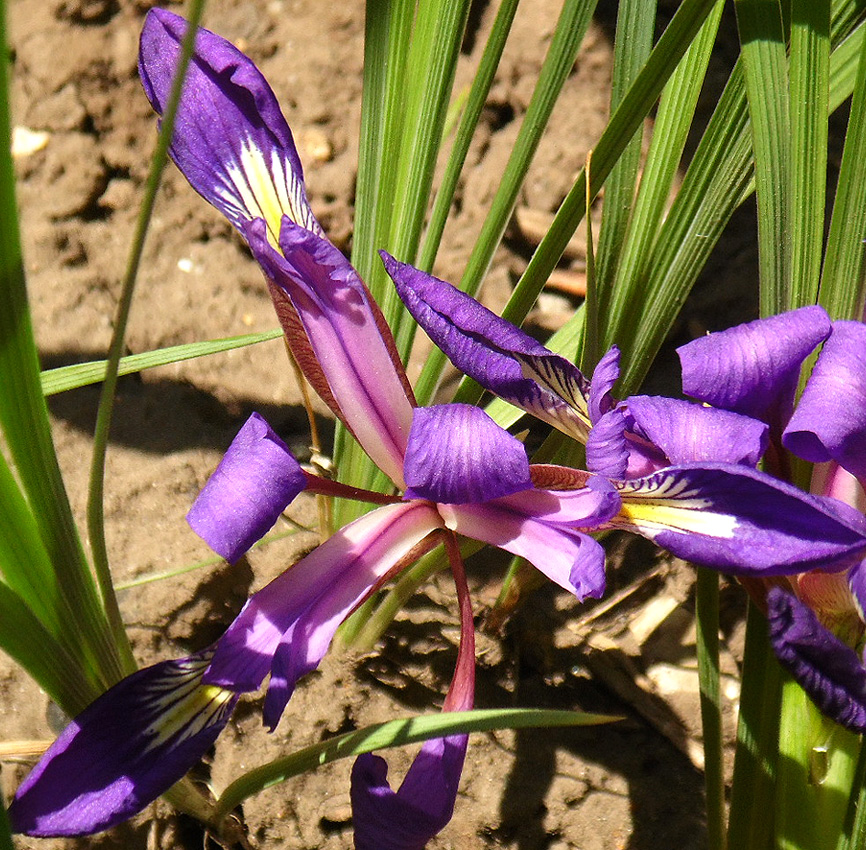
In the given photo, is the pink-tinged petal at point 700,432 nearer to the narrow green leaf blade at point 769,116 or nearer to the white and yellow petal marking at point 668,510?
the white and yellow petal marking at point 668,510

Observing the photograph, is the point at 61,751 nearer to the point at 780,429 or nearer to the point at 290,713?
the point at 290,713

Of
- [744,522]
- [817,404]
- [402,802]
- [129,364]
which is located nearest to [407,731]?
[402,802]

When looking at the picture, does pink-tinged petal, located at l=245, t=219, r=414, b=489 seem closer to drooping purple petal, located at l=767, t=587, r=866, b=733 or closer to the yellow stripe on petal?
the yellow stripe on petal

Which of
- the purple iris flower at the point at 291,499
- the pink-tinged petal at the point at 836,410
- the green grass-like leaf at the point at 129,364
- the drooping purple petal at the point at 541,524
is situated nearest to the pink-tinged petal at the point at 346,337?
the purple iris flower at the point at 291,499

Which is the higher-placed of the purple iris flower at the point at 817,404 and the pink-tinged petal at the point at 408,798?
the purple iris flower at the point at 817,404

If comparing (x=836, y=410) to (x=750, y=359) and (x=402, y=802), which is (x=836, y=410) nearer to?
(x=750, y=359)

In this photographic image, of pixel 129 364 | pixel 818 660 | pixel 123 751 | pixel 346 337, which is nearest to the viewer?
pixel 818 660

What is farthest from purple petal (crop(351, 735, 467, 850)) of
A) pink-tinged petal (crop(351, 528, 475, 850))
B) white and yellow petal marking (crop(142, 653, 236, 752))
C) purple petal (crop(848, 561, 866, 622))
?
purple petal (crop(848, 561, 866, 622))
